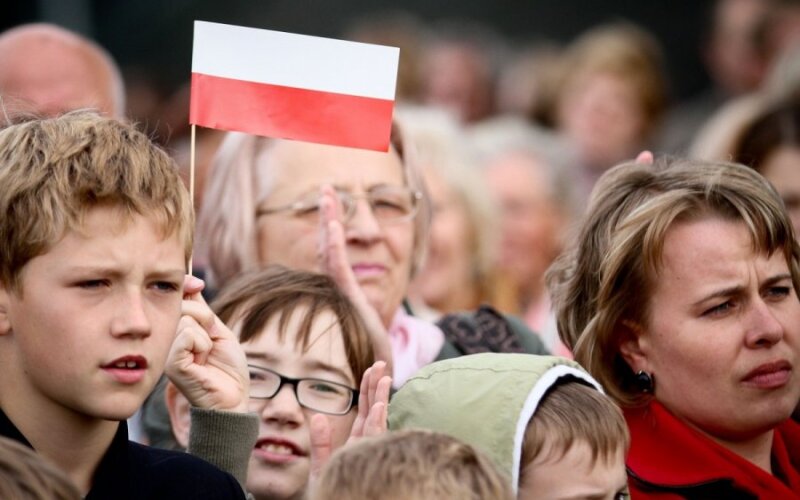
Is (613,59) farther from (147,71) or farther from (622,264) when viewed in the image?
(622,264)

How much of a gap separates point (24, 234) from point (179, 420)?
138 centimetres

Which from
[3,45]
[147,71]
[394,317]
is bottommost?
[147,71]

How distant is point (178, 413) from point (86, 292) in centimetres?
134

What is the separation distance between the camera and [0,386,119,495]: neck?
12.0 ft

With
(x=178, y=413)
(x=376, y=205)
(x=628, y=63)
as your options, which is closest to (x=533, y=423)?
(x=178, y=413)

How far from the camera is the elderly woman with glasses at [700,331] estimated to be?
440cm

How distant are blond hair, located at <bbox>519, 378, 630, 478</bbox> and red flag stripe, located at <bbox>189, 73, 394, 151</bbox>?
116 cm

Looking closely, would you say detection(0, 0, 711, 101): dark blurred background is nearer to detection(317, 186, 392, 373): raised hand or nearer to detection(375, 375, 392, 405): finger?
detection(317, 186, 392, 373): raised hand

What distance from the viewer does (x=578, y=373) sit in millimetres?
4117

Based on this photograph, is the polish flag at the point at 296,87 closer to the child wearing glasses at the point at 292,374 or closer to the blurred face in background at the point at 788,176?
the child wearing glasses at the point at 292,374

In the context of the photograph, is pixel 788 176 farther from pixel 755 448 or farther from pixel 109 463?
pixel 109 463

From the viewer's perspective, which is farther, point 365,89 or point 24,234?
point 365,89

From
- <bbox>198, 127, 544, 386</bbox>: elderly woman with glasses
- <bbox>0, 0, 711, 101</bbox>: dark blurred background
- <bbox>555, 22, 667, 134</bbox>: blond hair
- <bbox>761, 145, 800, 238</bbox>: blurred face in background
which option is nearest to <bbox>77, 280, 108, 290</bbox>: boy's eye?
<bbox>198, 127, 544, 386</bbox>: elderly woman with glasses

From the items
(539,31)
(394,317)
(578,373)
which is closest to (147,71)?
(539,31)
